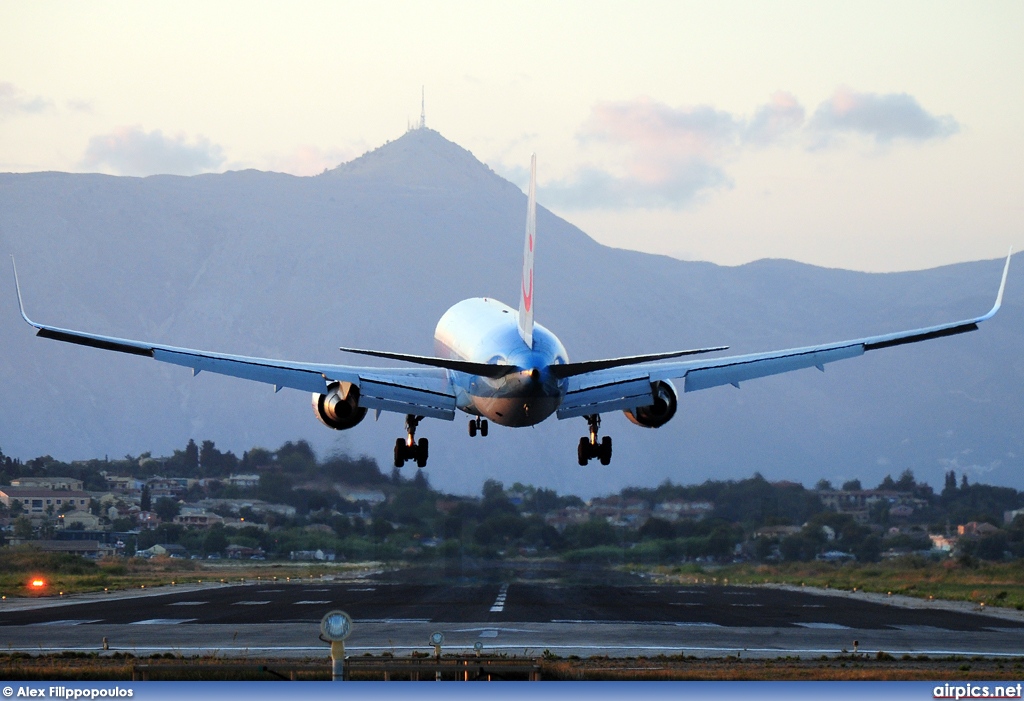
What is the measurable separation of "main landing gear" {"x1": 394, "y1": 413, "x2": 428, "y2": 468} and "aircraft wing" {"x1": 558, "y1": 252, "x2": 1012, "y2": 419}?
818 cm

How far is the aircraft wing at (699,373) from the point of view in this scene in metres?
58.0

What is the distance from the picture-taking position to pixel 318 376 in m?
58.9

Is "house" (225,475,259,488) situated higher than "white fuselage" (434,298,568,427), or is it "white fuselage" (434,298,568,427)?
"white fuselage" (434,298,568,427)

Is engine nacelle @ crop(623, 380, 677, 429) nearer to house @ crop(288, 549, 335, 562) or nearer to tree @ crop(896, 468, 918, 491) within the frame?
house @ crop(288, 549, 335, 562)

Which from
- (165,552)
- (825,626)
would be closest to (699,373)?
(825,626)

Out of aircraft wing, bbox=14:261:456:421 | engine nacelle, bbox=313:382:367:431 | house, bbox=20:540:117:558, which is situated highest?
aircraft wing, bbox=14:261:456:421

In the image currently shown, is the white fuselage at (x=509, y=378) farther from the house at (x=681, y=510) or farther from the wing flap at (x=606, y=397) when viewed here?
the house at (x=681, y=510)

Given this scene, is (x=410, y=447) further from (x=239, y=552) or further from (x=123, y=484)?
(x=123, y=484)

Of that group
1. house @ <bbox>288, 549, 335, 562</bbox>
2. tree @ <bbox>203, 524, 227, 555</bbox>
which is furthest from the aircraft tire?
tree @ <bbox>203, 524, 227, 555</bbox>

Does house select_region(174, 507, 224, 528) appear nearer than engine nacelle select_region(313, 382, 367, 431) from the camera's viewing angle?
No

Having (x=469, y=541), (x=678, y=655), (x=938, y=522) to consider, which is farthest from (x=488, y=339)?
(x=938, y=522)

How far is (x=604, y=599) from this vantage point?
3059 inches

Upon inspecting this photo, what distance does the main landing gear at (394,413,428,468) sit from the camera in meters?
63.9

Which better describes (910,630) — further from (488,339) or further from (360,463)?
(360,463)
